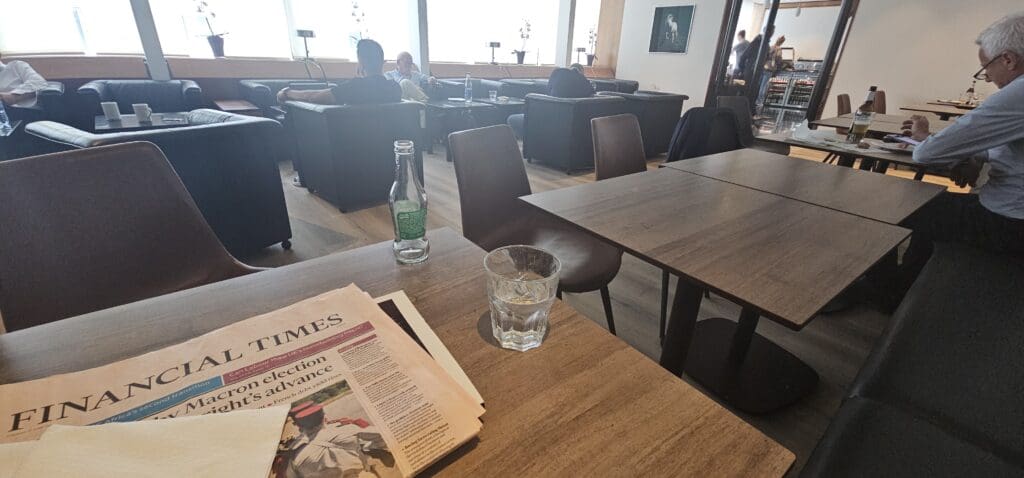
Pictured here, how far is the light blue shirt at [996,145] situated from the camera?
58.5 inches

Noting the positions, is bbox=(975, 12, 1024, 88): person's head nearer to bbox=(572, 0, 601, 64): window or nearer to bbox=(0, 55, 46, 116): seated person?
bbox=(0, 55, 46, 116): seated person

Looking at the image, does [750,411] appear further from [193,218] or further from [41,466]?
[193,218]

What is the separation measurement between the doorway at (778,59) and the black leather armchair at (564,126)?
101 inches

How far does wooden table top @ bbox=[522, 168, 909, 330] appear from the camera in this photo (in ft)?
2.60

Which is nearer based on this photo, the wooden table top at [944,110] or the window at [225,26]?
the wooden table top at [944,110]

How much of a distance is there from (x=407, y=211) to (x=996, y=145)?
214 centimetres

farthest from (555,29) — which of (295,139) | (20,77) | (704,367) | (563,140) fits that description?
(704,367)

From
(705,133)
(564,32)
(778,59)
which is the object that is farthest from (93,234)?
(778,59)

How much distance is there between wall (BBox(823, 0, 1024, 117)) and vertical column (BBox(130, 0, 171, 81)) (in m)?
8.79

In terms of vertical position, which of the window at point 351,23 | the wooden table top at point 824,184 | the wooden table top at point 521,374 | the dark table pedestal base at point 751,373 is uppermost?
the window at point 351,23

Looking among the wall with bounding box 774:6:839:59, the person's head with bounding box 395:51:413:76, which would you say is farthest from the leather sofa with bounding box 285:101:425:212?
the wall with bounding box 774:6:839:59

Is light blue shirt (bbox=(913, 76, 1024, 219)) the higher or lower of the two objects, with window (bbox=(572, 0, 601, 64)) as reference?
lower

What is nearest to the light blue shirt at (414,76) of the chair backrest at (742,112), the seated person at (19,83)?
the seated person at (19,83)

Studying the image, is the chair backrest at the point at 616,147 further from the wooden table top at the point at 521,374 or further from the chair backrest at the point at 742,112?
the chair backrest at the point at 742,112
